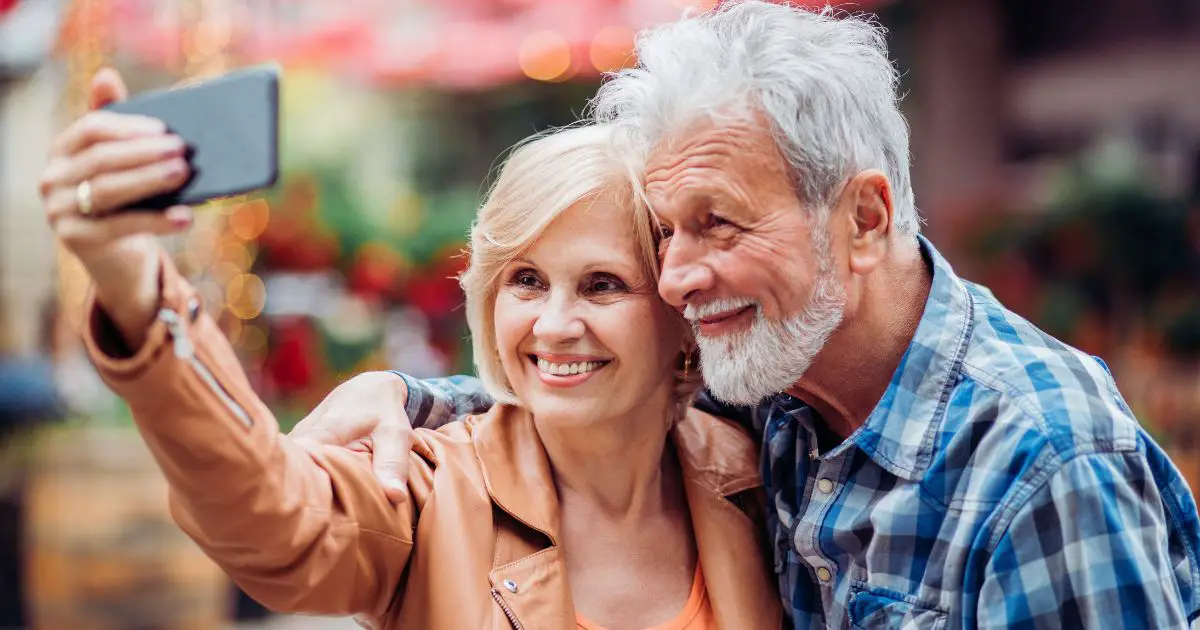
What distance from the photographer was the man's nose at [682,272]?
1.83 metres

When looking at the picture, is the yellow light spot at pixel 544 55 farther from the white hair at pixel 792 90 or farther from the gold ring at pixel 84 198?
the gold ring at pixel 84 198

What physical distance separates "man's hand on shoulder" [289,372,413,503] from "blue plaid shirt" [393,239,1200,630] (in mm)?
661

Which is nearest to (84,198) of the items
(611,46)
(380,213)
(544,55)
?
(611,46)

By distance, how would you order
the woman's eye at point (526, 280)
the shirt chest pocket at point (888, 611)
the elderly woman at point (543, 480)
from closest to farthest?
the elderly woman at point (543, 480) → the shirt chest pocket at point (888, 611) → the woman's eye at point (526, 280)

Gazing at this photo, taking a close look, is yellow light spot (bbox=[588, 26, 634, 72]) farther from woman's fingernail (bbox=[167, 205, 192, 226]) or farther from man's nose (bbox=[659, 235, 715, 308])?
woman's fingernail (bbox=[167, 205, 192, 226])

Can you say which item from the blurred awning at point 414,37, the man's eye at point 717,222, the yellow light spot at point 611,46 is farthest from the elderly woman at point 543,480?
the blurred awning at point 414,37

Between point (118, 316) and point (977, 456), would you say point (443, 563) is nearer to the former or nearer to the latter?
point (118, 316)

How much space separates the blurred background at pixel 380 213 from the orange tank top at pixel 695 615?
1.91 metres

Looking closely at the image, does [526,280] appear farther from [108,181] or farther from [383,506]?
[108,181]

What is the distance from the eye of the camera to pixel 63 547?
424 centimetres

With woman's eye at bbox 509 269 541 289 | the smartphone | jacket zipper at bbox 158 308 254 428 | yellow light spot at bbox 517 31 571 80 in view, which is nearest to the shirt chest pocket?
woman's eye at bbox 509 269 541 289

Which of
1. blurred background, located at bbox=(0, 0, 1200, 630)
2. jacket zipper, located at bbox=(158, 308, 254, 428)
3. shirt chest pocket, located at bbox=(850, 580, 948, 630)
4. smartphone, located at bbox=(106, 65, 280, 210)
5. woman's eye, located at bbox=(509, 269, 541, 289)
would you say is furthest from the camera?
blurred background, located at bbox=(0, 0, 1200, 630)

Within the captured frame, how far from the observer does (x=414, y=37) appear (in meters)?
5.36

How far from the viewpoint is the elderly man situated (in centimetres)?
163
